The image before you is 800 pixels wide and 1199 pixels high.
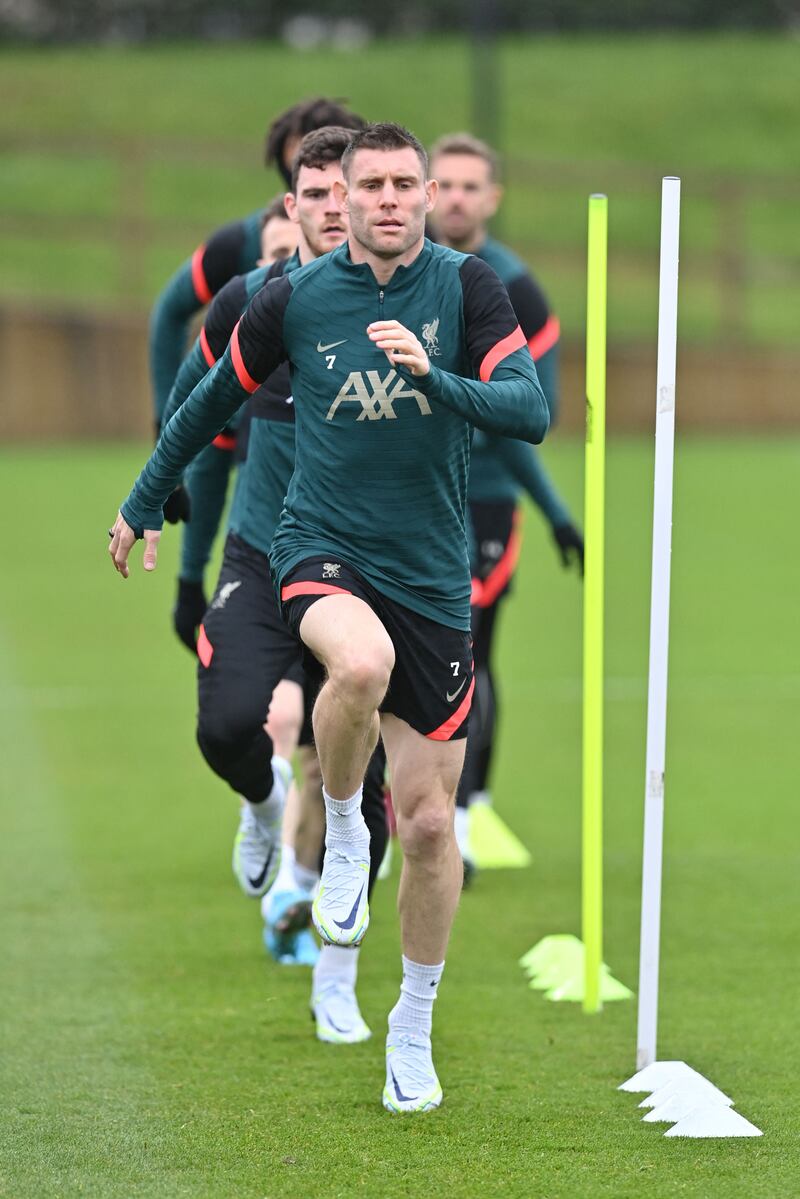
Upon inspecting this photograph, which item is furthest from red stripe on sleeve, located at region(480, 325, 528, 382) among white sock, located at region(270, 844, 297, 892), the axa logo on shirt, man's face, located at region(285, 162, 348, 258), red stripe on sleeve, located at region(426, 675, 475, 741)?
white sock, located at region(270, 844, 297, 892)

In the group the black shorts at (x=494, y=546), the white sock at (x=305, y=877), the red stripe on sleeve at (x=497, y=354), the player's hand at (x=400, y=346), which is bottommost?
the white sock at (x=305, y=877)

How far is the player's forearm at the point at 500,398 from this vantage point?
4.19 metres

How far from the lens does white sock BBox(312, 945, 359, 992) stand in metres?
5.31

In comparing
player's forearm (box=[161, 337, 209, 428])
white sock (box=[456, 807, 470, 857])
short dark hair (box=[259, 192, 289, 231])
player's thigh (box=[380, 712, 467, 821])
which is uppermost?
short dark hair (box=[259, 192, 289, 231])

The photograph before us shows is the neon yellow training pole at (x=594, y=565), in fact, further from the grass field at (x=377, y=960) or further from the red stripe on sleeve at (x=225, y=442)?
the red stripe on sleeve at (x=225, y=442)

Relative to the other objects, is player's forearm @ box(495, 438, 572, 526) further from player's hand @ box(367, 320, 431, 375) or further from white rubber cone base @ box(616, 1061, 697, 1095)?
player's hand @ box(367, 320, 431, 375)

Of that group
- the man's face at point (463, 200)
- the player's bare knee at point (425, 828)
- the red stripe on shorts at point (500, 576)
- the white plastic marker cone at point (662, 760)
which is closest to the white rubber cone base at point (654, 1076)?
the white plastic marker cone at point (662, 760)

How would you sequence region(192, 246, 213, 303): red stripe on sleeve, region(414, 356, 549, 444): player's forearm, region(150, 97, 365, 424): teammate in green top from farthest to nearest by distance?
1. region(192, 246, 213, 303): red stripe on sleeve
2. region(150, 97, 365, 424): teammate in green top
3. region(414, 356, 549, 444): player's forearm

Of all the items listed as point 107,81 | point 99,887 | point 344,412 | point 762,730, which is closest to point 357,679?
point 344,412

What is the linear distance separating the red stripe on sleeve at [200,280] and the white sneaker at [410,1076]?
2.81 metres

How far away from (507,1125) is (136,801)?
13.8 ft

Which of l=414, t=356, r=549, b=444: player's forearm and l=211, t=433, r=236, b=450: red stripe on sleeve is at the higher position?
l=414, t=356, r=549, b=444: player's forearm

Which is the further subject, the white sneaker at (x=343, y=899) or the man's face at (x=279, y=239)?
the man's face at (x=279, y=239)

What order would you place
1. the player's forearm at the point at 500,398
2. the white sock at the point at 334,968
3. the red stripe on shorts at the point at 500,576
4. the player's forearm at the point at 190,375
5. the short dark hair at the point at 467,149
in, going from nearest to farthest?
1. the player's forearm at the point at 500,398
2. the player's forearm at the point at 190,375
3. the white sock at the point at 334,968
4. the short dark hair at the point at 467,149
5. the red stripe on shorts at the point at 500,576
